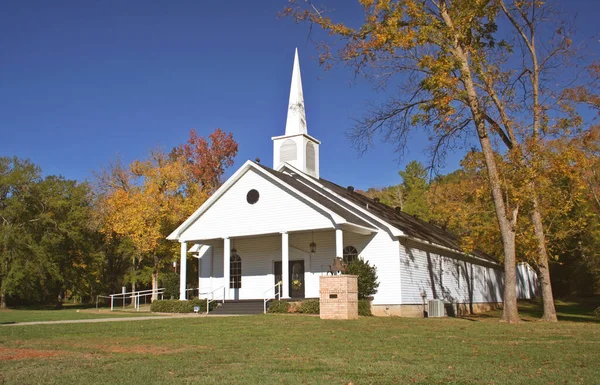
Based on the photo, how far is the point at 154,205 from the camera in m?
34.6

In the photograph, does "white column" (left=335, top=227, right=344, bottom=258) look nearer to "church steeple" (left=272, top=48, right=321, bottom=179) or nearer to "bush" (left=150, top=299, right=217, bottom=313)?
"church steeple" (left=272, top=48, right=321, bottom=179)

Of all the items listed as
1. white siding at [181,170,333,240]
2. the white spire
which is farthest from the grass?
the white spire

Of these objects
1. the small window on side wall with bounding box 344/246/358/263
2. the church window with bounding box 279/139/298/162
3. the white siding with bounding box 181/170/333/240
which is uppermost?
the church window with bounding box 279/139/298/162

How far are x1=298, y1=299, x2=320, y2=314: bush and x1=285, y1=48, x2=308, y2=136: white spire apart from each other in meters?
9.87

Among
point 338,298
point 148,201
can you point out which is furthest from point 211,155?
point 338,298

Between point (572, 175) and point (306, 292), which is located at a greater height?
point (572, 175)

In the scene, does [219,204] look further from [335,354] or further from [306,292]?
[335,354]

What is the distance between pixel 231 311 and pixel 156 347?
13382 mm

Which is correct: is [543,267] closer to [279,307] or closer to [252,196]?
[279,307]

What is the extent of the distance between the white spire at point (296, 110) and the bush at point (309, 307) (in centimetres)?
987

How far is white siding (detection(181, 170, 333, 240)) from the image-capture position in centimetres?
2220

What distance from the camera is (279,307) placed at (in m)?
20.9

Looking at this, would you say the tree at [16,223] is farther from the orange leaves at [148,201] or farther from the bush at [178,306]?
the bush at [178,306]

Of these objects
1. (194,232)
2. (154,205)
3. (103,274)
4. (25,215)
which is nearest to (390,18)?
(194,232)
